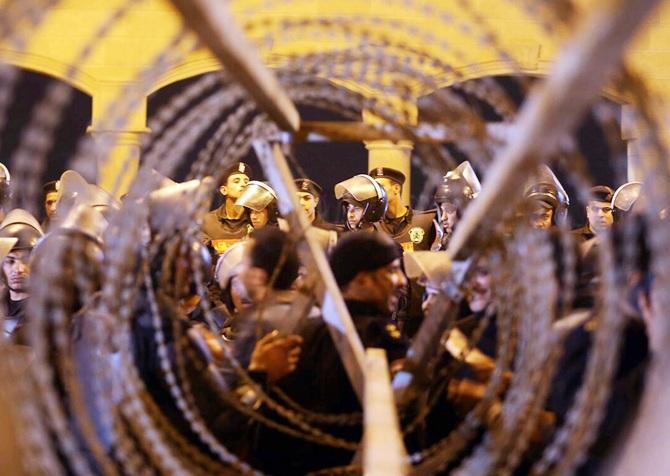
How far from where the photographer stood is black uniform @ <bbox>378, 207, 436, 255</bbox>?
7305mm

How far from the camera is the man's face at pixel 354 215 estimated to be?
7184 mm

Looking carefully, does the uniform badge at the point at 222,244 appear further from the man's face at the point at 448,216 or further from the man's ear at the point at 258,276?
the man's ear at the point at 258,276

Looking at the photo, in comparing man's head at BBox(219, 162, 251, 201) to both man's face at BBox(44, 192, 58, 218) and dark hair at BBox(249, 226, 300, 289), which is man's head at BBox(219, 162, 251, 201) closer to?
man's face at BBox(44, 192, 58, 218)

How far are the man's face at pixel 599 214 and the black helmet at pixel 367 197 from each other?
3.87 feet

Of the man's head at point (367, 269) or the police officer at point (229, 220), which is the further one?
the police officer at point (229, 220)

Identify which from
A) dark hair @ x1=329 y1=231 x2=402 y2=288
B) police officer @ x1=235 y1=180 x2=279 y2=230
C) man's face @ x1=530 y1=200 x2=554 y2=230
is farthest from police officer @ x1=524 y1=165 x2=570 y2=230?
dark hair @ x1=329 y1=231 x2=402 y2=288

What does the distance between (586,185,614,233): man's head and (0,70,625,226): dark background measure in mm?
4697

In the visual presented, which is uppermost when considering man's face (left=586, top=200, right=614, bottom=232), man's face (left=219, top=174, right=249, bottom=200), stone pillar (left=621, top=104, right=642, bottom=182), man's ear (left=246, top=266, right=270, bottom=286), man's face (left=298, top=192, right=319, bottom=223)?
stone pillar (left=621, top=104, right=642, bottom=182)

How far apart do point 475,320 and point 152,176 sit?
1.22 meters

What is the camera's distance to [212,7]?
2002 millimetres

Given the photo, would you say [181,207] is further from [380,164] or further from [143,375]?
[380,164]

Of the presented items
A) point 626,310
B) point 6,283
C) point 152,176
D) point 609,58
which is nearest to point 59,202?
point 6,283

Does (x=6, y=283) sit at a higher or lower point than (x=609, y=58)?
higher

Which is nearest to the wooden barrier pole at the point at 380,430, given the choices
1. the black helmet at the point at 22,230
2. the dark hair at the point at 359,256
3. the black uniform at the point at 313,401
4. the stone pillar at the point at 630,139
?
the black uniform at the point at 313,401
